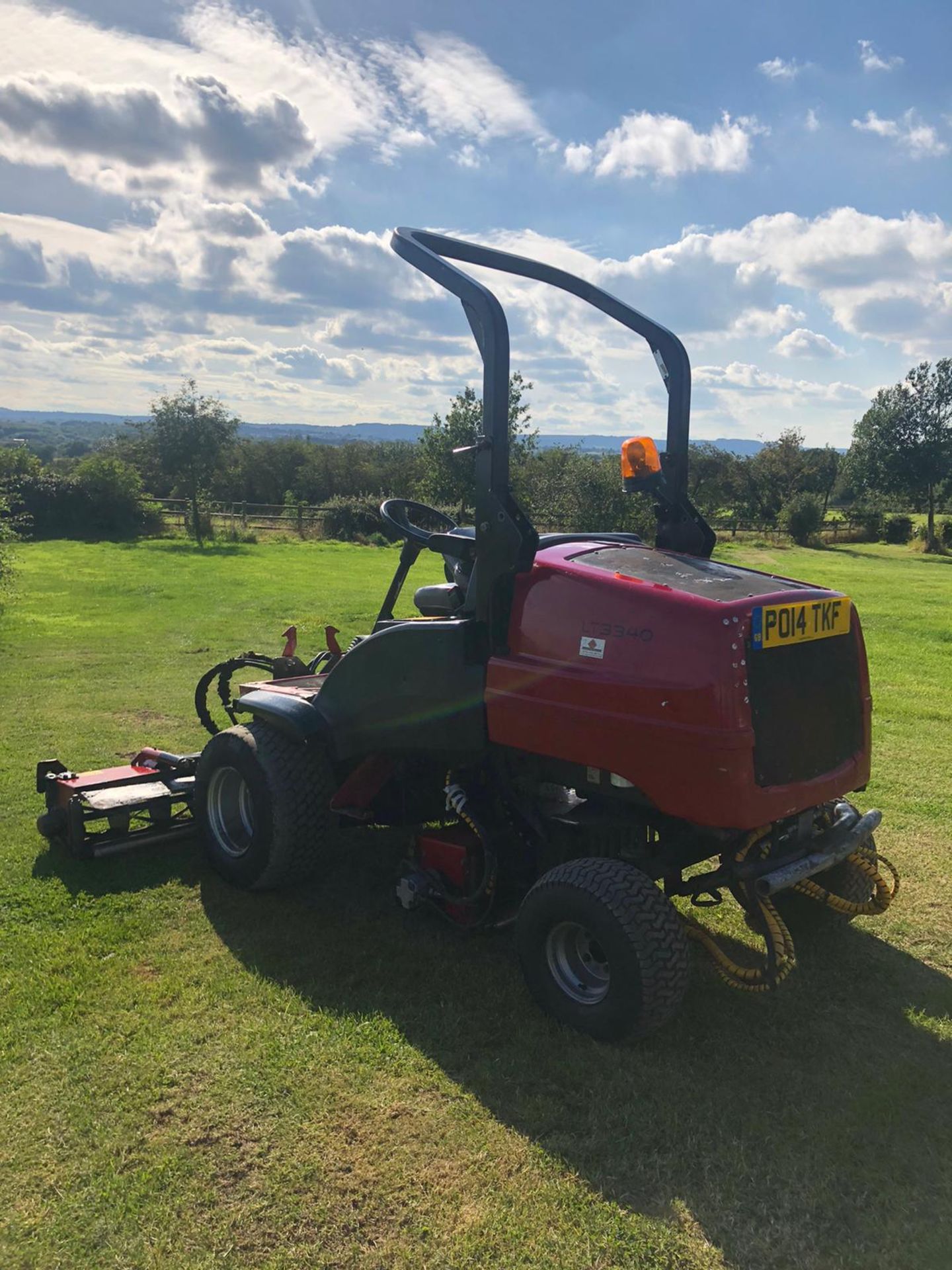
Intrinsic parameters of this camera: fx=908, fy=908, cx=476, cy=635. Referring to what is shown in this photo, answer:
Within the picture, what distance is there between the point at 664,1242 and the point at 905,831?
410cm

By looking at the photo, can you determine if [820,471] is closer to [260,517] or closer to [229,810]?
[260,517]

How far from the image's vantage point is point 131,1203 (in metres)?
Result: 2.80

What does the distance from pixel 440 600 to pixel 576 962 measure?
186cm

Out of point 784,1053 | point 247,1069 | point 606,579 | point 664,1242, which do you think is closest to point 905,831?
point 784,1053

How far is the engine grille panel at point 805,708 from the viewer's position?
3518 millimetres

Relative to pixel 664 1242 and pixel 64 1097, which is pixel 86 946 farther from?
pixel 664 1242

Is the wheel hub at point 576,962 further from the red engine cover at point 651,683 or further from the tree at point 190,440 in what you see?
the tree at point 190,440

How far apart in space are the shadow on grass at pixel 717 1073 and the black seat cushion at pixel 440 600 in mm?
1582

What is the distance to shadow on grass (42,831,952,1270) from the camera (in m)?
2.84

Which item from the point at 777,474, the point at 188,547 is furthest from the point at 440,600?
the point at 777,474

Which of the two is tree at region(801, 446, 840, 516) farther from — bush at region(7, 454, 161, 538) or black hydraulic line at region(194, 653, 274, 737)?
black hydraulic line at region(194, 653, 274, 737)

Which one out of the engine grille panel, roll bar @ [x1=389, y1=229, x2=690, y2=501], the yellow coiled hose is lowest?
the yellow coiled hose

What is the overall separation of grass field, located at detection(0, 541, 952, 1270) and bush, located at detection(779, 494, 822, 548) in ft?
117

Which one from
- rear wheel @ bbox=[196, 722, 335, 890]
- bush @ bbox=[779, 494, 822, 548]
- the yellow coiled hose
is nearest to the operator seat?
rear wheel @ bbox=[196, 722, 335, 890]
